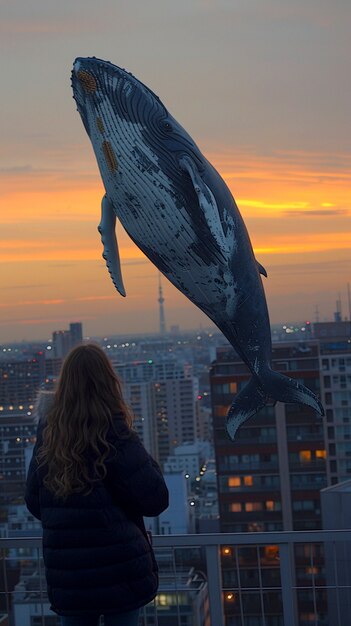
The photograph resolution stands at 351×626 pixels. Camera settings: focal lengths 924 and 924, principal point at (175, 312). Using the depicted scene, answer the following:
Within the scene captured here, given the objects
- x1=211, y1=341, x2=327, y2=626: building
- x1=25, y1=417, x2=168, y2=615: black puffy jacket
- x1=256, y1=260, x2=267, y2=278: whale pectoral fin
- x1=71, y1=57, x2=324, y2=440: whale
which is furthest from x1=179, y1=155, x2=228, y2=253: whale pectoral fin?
x1=211, y1=341, x2=327, y2=626: building

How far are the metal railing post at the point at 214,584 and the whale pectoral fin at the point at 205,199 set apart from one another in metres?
1.19

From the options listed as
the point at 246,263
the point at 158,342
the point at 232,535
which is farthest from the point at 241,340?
the point at 158,342

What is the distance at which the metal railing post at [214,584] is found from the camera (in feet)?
10.9

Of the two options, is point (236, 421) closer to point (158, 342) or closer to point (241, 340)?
point (241, 340)

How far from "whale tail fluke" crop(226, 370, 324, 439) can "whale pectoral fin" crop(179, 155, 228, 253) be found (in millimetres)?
539

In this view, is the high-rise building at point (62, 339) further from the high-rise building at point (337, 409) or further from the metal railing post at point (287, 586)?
the metal railing post at point (287, 586)

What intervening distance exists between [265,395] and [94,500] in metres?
1.02

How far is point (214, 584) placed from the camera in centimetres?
336

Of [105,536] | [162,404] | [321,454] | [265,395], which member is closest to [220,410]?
[321,454]

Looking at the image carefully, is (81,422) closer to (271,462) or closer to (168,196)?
(168,196)

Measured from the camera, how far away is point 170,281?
3.02 metres

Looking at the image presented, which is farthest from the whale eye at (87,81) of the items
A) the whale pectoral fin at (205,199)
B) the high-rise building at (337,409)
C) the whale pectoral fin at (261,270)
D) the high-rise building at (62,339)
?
the high-rise building at (337,409)

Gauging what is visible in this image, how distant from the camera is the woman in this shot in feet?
7.26

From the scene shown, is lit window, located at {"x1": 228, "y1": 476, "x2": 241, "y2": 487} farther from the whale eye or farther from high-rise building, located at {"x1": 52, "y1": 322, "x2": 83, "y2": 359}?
the whale eye
